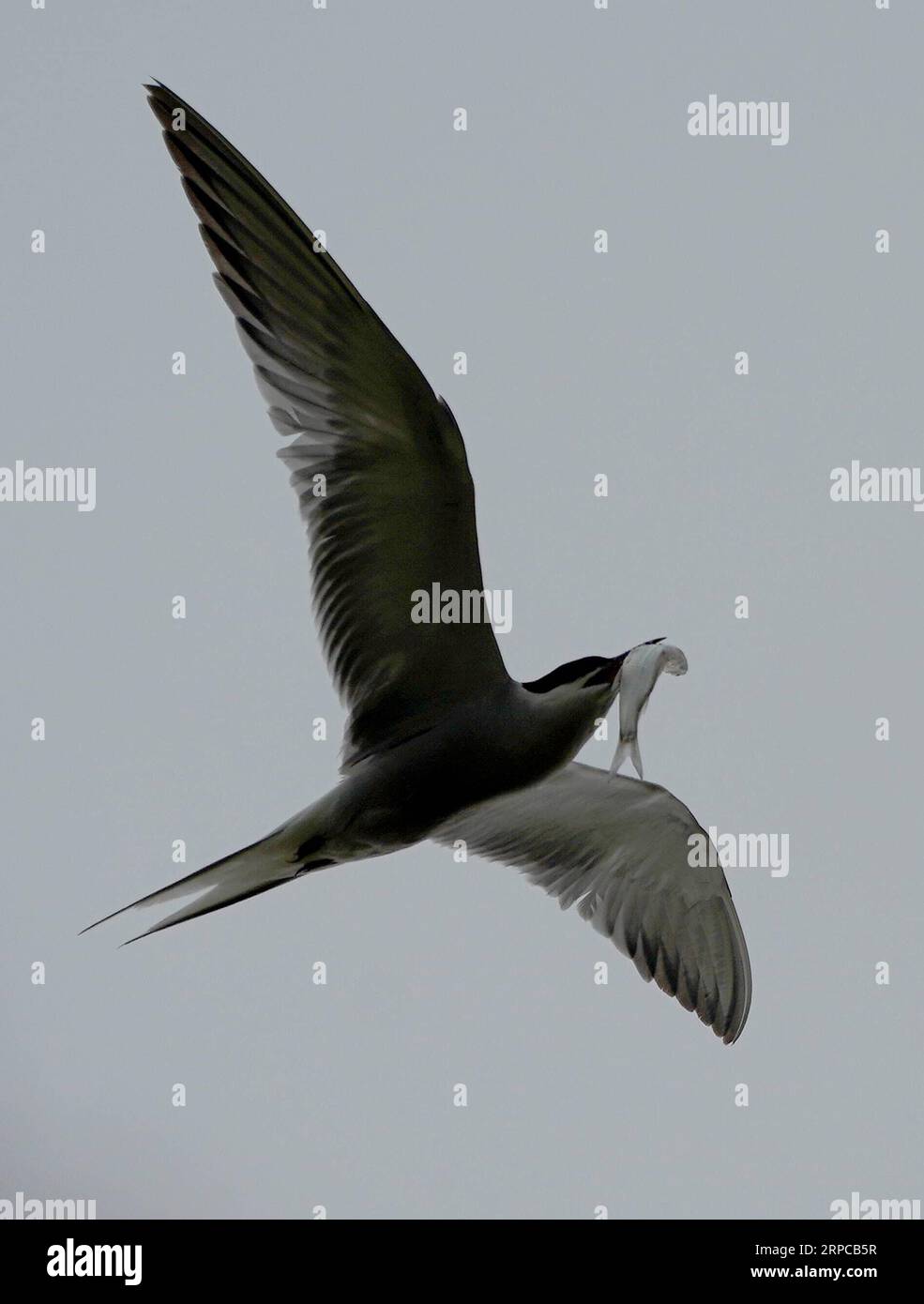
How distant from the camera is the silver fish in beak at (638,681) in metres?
4.38

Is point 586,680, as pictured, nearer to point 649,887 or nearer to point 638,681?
point 638,681

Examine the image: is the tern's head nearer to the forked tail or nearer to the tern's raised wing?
the tern's raised wing

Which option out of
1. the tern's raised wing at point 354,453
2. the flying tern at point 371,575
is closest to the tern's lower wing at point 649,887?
the flying tern at point 371,575

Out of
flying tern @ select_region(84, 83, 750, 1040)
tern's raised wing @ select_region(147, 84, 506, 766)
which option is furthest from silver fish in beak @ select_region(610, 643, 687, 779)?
tern's raised wing @ select_region(147, 84, 506, 766)

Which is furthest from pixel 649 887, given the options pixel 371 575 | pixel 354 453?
pixel 354 453

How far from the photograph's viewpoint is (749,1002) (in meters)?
5.81

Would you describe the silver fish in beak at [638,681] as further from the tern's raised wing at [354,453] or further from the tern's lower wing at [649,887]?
the tern's lower wing at [649,887]

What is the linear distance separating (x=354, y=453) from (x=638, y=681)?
1036mm

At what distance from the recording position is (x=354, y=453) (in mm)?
4656

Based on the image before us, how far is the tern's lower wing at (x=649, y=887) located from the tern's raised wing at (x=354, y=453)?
950 millimetres

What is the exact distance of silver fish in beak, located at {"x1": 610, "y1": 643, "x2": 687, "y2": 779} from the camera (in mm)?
4375
